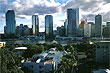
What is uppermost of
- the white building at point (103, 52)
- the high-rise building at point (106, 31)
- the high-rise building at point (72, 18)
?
the high-rise building at point (72, 18)

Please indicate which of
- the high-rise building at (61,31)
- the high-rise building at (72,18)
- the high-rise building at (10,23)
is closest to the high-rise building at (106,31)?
the high-rise building at (72,18)

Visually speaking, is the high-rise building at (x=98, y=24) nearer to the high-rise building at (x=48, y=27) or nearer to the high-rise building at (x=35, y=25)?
the high-rise building at (x=48, y=27)

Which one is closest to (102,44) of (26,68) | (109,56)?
(109,56)

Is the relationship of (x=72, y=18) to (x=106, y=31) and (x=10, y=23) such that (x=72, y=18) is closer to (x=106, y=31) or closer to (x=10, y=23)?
(x=106, y=31)

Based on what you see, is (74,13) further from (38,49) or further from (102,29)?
(38,49)

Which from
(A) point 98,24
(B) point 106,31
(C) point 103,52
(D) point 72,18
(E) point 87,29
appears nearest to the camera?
(C) point 103,52

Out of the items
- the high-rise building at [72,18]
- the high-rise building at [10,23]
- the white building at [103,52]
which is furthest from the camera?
the high-rise building at [72,18]

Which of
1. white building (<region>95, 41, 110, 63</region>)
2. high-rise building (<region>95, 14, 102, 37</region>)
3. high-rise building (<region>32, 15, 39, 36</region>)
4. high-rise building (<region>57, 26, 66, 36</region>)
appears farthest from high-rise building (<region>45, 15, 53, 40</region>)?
white building (<region>95, 41, 110, 63</region>)

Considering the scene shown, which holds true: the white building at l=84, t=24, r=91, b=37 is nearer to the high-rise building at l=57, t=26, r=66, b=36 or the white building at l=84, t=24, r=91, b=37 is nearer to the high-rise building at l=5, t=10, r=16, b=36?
the high-rise building at l=57, t=26, r=66, b=36

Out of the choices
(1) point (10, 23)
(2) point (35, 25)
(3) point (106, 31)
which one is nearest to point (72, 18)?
(3) point (106, 31)

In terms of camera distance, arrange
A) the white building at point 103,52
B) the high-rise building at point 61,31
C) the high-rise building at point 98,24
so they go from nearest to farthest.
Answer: the white building at point 103,52 < the high-rise building at point 98,24 < the high-rise building at point 61,31

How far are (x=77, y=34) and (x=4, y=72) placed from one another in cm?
2368

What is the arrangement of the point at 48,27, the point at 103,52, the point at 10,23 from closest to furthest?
the point at 103,52 < the point at 10,23 < the point at 48,27

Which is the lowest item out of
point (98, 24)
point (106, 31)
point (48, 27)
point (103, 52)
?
point (103, 52)
